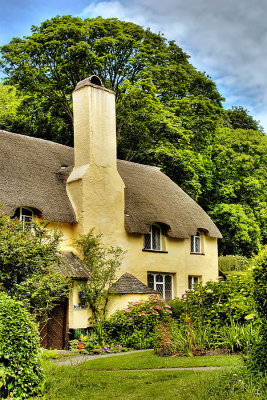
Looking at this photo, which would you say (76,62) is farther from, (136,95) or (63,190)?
(63,190)

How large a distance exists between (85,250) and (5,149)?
225 inches

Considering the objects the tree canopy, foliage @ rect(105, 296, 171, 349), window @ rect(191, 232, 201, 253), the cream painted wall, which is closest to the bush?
foliage @ rect(105, 296, 171, 349)

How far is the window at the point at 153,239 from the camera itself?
24.2m

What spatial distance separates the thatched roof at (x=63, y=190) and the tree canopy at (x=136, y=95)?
352cm

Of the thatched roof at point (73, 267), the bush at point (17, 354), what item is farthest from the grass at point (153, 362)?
the thatched roof at point (73, 267)

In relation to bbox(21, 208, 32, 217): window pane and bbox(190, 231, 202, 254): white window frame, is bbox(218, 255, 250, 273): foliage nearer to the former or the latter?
bbox(190, 231, 202, 254): white window frame

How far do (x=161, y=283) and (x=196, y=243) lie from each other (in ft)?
13.6

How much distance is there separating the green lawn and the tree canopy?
19.4 meters

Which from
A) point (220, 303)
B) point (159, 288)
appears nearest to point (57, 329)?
point (220, 303)

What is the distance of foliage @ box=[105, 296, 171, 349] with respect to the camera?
17984 millimetres

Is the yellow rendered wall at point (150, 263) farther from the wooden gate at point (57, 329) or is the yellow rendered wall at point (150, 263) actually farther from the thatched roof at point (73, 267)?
the thatched roof at point (73, 267)

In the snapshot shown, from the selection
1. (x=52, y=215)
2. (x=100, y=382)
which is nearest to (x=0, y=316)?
(x=100, y=382)

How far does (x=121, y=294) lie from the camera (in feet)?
67.7

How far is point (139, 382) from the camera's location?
33.6 feet
